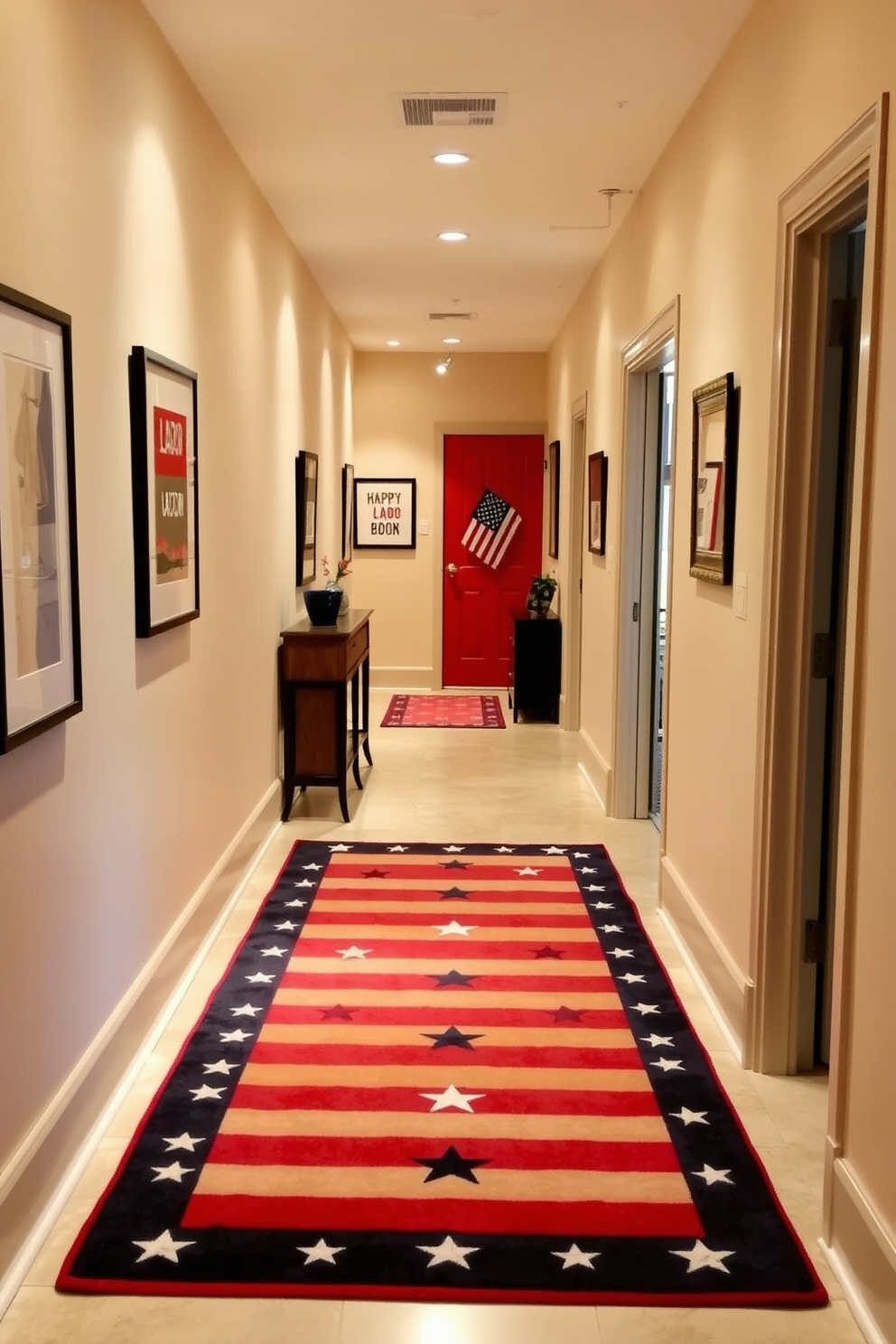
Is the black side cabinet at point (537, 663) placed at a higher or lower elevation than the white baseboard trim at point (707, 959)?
higher

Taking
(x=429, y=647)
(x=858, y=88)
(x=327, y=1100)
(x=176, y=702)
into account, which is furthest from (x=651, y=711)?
(x=429, y=647)

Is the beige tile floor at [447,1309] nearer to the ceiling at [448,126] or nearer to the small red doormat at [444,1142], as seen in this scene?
the small red doormat at [444,1142]

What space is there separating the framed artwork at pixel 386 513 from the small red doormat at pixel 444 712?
1.38 m

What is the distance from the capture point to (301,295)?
6289 mm

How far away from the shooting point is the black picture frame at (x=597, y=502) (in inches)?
246

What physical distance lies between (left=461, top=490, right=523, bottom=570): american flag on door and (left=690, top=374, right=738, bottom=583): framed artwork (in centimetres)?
609

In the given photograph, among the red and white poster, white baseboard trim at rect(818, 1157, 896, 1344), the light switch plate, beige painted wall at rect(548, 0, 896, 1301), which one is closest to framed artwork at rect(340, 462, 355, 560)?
beige painted wall at rect(548, 0, 896, 1301)

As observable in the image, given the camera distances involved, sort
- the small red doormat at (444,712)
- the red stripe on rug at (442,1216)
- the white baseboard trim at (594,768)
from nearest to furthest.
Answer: the red stripe on rug at (442,1216), the white baseboard trim at (594,768), the small red doormat at (444,712)

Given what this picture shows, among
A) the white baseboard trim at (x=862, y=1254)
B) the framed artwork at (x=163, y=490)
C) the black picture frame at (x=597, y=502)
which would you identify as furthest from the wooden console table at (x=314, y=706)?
the white baseboard trim at (x=862, y=1254)

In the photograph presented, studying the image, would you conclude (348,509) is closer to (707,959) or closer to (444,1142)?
(707,959)

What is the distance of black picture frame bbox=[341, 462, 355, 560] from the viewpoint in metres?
8.68

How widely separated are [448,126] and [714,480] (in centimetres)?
167

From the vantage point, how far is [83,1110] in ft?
8.65

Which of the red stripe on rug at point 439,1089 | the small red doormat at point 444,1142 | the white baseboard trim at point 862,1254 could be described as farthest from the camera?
the red stripe on rug at point 439,1089
